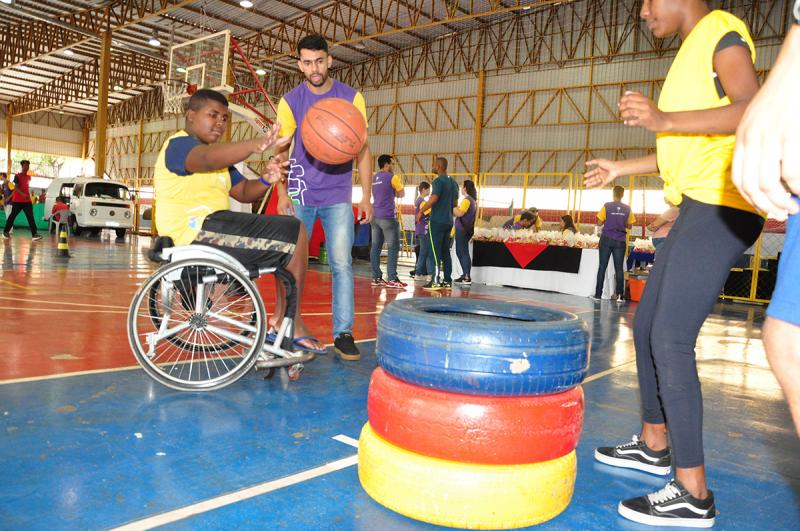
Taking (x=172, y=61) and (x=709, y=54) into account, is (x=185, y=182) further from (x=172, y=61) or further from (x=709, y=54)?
(x=172, y=61)

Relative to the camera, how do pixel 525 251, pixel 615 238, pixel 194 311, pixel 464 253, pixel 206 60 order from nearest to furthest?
pixel 194 311
pixel 615 238
pixel 464 253
pixel 525 251
pixel 206 60

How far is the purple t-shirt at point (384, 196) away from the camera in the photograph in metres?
9.47

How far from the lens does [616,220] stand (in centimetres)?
960

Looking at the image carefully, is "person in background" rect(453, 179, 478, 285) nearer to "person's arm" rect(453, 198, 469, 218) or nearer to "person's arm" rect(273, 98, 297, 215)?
"person's arm" rect(453, 198, 469, 218)

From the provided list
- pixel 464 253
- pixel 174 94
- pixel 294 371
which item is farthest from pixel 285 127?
pixel 174 94

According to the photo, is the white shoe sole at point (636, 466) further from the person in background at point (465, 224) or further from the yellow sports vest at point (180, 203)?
the person in background at point (465, 224)

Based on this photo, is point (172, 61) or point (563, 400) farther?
point (172, 61)

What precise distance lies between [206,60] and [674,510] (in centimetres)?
1998

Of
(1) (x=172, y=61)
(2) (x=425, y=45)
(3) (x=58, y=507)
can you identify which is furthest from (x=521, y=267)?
Answer: (2) (x=425, y=45)

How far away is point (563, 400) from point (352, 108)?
2254 millimetres

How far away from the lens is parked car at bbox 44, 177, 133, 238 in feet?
61.4

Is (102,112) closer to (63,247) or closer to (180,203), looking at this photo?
(63,247)

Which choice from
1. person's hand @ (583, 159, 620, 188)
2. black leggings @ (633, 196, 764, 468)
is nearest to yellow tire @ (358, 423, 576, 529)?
black leggings @ (633, 196, 764, 468)

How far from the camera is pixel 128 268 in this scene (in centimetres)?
935
